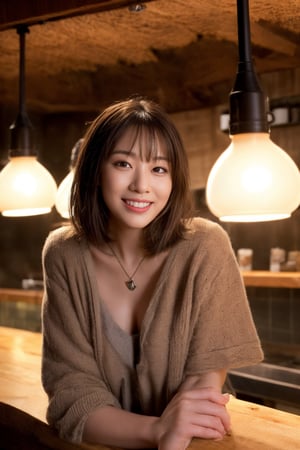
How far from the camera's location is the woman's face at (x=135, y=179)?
1.67m

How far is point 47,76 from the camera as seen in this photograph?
12.3 ft

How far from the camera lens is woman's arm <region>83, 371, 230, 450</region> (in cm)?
153

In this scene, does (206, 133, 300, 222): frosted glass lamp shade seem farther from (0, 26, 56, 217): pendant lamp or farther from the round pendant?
(0, 26, 56, 217): pendant lamp

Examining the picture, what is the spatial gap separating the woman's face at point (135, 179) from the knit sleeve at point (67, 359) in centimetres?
29

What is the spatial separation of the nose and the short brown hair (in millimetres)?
77

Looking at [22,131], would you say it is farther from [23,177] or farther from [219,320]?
[219,320]

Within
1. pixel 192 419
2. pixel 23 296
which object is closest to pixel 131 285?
pixel 192 419

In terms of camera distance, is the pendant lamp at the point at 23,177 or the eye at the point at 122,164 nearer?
the eye at the point at 122,164

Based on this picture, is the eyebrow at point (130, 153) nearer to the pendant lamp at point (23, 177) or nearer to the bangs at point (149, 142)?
the bangs at point (149, 142)

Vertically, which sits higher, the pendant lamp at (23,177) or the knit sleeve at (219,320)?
the pendant lamp at (23,177)

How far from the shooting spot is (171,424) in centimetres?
153

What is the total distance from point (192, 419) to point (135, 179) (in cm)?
66

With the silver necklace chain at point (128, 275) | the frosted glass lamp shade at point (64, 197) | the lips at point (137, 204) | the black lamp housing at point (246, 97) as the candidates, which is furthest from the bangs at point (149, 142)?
the frosted glass lamp shade at point (64, 197)

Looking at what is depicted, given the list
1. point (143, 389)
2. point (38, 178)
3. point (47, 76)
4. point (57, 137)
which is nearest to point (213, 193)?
point (143, 389)
